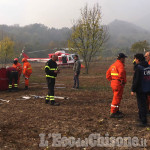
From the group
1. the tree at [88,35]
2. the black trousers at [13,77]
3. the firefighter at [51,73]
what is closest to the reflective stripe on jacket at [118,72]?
the firefighter at [51,73]

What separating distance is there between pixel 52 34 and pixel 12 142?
128112 mm

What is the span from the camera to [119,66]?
18.9 ft

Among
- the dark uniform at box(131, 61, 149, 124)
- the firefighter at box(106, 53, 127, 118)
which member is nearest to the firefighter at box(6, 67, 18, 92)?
the firefighter at box(106, 53, 127, 118)

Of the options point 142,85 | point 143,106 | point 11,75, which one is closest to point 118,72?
point 142,85

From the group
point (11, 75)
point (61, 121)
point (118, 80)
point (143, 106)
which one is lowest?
point (61, 121)

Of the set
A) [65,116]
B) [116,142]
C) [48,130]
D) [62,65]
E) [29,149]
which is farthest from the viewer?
[62,65]

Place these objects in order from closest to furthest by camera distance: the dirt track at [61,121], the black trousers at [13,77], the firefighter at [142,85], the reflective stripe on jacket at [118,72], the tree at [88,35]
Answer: the dirt track at [61,121] < the firefighter at [142,85] < the reflective stripe on jacket at [118,72] < the black trousers at [13,77] < the tree at [88,35]

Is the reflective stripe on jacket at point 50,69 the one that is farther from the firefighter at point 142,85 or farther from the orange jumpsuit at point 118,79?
the firefighter at point 142,85

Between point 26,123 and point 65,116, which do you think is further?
point 65,116

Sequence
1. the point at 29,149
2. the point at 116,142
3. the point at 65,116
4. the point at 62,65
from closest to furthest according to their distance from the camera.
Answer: the point at 29,149 < the point at 116,142 < the point at 65,116 < the point at 62,65

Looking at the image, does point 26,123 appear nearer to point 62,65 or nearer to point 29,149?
point 29,149

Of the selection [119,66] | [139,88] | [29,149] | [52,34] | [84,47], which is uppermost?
[52,34]

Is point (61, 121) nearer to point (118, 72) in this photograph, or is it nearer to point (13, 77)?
point (118, 72)

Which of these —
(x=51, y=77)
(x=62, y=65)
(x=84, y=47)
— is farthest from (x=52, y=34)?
(x=51, y=77)
